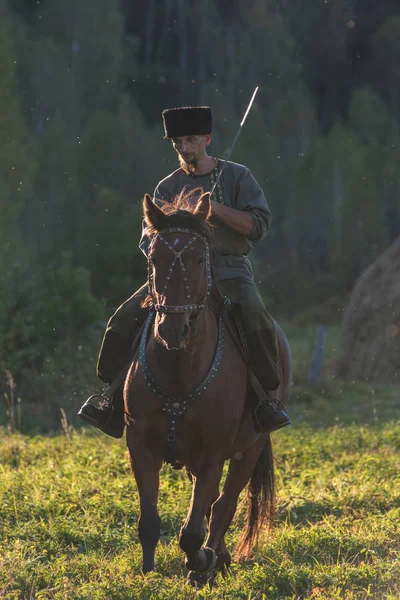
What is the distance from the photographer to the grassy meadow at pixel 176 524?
6.15 metres

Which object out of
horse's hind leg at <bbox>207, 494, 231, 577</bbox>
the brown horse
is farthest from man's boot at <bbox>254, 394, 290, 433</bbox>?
horse's hind leg at <bbox>207, 494, 231, 577</bbox>

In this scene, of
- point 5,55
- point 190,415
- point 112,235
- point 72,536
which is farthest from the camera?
point 5,55

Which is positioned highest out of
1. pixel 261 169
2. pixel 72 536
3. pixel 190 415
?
pixel 190 415

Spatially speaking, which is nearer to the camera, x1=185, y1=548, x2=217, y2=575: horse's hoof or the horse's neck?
the horse's neck

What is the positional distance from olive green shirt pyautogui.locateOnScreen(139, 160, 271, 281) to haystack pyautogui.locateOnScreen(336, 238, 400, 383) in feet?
49.0

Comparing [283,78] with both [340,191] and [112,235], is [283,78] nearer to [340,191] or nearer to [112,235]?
[340,191]

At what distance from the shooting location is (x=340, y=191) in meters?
53.9

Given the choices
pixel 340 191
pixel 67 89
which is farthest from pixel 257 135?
pixel 67 89

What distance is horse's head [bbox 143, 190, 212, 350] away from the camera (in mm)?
5453

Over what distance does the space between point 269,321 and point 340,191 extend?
4789cm

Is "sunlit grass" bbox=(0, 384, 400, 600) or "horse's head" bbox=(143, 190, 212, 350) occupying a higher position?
"horse's head" bbox=(143, 190, 212, 350)

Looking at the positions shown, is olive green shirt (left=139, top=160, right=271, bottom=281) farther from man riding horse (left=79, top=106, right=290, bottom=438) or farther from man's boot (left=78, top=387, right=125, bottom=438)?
man's boot (left=78, top=387, right=125, bottom=438)

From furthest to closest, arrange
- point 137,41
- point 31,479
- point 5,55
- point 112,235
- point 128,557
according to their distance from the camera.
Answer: point 137,41
point 5,55
point 112,235
point 31,479
point 128,557

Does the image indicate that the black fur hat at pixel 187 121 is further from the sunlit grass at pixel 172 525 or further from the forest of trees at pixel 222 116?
the forest of trees at pixel 222 116
